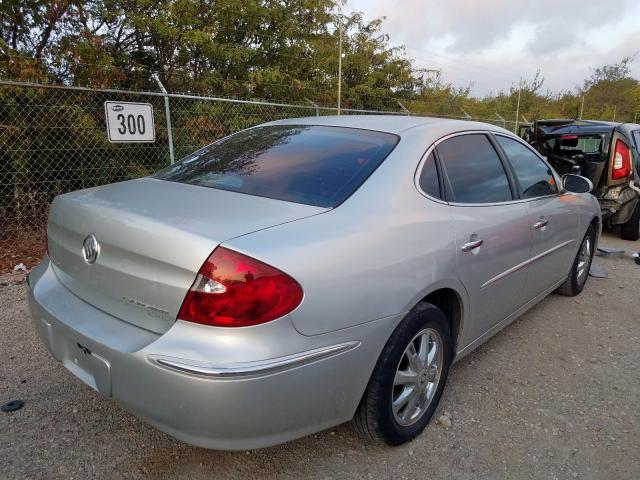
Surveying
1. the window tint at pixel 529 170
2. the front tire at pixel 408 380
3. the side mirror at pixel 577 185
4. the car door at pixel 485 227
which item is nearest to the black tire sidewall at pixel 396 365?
the front tire at pixel 408 380

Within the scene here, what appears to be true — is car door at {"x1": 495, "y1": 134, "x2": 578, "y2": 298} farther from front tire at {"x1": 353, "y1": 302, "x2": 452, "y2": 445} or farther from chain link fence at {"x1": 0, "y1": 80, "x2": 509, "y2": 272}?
chain link fence at {"x1": 0, "y1": 80, "x2": 509, "y2": 272}

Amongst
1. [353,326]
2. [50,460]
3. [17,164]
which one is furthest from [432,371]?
[17,164]

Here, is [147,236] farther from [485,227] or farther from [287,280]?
[485,227]

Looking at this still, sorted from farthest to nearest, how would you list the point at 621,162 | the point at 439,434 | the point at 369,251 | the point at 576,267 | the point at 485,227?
the point at 621,162, the point at 576,267, the point at 485,227, the point at 439,434, the point at 369,251

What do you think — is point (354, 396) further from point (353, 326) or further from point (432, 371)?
point (432, 371)

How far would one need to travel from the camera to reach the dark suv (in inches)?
252

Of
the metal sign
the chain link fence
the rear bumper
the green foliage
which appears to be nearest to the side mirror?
the rear bumper

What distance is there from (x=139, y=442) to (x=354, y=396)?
1.08 meters

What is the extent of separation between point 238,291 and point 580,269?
3816 mm

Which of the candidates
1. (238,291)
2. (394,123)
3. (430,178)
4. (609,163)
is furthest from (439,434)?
(609,163)

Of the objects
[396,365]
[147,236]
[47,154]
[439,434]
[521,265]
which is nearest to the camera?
[147,236]

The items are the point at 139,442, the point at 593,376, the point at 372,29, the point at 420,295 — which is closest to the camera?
the point at 420,295

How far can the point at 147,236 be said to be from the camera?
1.77m

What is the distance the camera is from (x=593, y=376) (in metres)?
3.01
